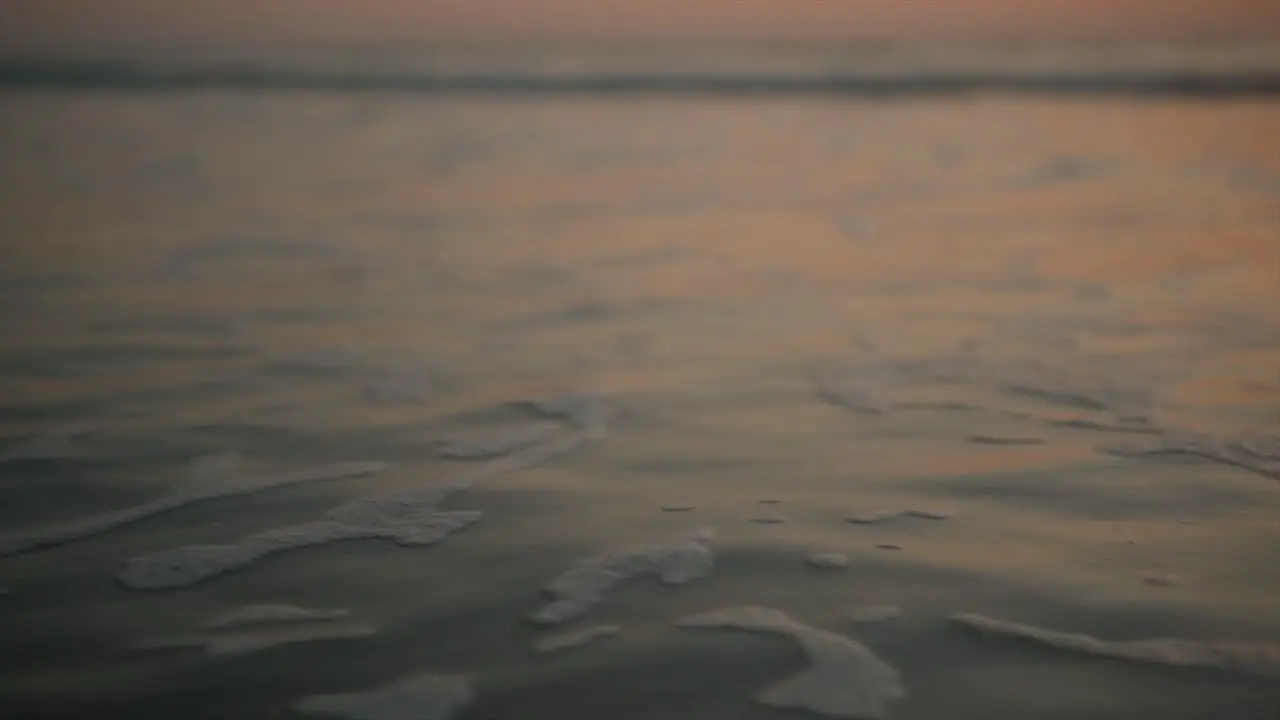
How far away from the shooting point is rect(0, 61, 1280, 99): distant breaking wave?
11.9 meters

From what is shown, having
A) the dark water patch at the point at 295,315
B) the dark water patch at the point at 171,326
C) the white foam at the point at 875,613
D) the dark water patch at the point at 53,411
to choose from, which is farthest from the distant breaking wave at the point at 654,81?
the white foam at the point at 875,613

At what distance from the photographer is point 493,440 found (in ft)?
10.2

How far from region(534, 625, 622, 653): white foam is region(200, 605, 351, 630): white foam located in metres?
0.35

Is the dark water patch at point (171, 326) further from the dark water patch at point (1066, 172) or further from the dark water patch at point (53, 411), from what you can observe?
the dark water patch at point (1066, 172)

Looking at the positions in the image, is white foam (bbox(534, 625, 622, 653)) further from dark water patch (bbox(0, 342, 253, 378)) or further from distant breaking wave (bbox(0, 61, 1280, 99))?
distant breaking wave (bbox(0, 61, 1280, 99))

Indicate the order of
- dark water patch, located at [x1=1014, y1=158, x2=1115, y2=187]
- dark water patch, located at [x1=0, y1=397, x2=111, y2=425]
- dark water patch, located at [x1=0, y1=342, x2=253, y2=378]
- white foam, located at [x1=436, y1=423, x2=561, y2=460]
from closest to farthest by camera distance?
1. white foam, located at [x1=436, y1=423, x2=561, y2=460]
2. dark water patch, located at [x1=0, y1=397, x2=111, y2=425]
3. dark water patch, located at [x1=0, y1=342, x2=253, y2=378]
4. dark water patch, located at [x1=1014, y1=158, x2=1115, y2=187]

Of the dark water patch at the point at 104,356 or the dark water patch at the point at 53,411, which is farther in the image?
the dark water patch at the point at 104,356

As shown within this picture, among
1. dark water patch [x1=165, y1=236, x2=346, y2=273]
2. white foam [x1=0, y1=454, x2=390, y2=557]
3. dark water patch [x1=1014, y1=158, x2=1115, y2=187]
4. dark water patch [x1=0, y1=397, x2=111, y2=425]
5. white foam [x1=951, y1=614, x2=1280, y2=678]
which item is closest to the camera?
white foam [x1=951, y1=614, x2=1280, y2=678]

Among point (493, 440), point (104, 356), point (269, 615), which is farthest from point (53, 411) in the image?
point (269, 615)

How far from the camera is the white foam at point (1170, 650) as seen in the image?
1.98m

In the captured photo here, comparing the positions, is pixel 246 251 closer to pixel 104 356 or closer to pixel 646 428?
pixel 104 356

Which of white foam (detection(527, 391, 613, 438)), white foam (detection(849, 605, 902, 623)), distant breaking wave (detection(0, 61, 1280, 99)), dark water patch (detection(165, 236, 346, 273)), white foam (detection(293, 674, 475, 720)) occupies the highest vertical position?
distant breaking wave (detection(0, 61, 1280, 99))

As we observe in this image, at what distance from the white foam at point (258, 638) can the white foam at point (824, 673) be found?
0.54 meters

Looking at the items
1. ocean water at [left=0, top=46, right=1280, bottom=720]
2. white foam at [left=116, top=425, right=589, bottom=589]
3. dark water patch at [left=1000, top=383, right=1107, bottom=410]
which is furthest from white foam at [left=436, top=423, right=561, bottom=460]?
dark water patch at [left=1000, top=383, right=1107, bottom=410]
